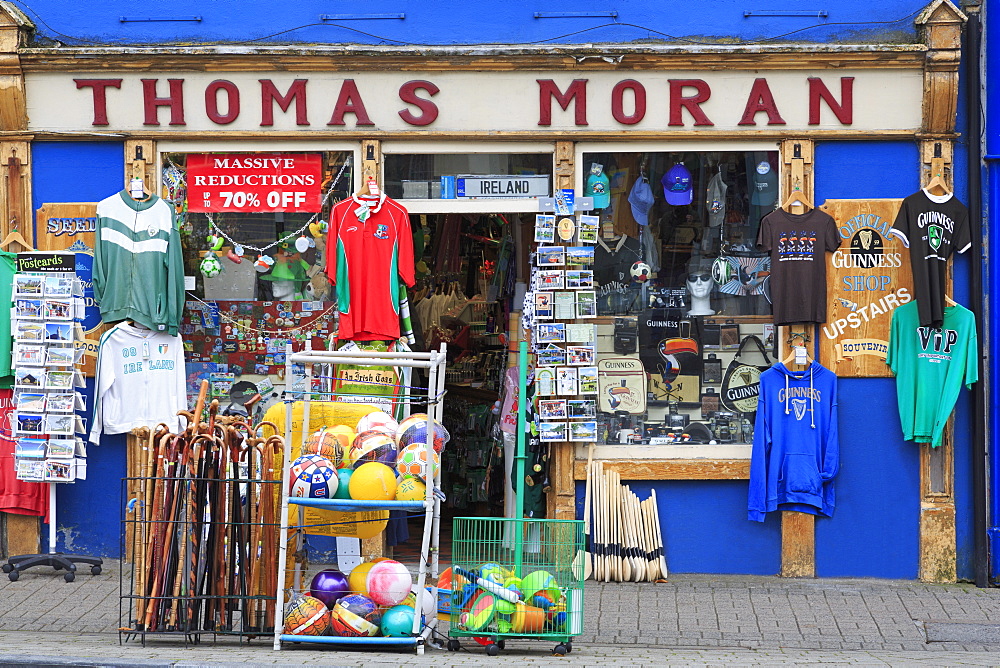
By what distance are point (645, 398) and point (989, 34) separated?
386 centimetres

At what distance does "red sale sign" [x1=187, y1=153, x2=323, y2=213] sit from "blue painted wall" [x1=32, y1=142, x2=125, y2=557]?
24.3 inches

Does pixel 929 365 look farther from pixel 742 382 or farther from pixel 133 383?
pixel 133 383

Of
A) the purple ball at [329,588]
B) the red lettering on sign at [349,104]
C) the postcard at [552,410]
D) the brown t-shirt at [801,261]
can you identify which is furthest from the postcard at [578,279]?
the purple ball at [329,588]

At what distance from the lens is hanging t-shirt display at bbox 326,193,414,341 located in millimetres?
9500

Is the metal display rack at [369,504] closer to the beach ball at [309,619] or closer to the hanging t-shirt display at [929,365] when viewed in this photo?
the beach ball at [309,619]

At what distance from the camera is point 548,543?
7.11 m

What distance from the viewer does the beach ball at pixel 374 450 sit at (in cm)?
686

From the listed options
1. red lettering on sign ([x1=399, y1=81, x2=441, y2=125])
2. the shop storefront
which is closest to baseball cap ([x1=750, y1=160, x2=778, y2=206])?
the shop storefront

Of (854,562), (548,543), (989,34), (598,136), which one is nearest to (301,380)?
(548,543)

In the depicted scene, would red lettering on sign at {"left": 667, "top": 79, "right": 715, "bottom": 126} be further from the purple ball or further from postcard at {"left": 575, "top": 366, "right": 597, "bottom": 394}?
the purple ball

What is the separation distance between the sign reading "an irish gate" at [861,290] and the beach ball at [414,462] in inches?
157

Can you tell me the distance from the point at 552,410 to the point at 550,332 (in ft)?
2.04

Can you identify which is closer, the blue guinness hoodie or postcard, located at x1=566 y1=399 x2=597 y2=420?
the blue guinness hoodie

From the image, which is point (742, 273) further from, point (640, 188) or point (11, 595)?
point (11, 595)
